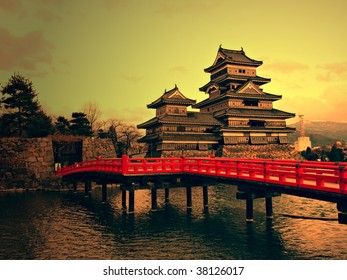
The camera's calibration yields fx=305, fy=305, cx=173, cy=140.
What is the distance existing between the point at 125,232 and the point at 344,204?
1070 cm

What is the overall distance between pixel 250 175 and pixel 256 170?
0.50 metres

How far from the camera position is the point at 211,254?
42.2 feet

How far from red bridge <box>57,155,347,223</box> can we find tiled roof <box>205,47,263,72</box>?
3986 centimetres

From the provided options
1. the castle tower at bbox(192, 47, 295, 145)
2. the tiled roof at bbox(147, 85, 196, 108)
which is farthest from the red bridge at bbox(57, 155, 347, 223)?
the castle tower at bbox(192, 47, 295, 145)

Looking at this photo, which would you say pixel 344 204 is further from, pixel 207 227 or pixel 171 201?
pixel 171 201

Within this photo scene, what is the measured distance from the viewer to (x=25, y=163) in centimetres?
3684

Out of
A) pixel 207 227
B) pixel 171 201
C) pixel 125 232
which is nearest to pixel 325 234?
pixel 207 227

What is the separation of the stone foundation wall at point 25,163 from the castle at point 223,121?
59.6 feet

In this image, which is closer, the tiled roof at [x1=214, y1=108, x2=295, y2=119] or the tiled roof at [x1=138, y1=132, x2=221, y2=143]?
the tiled roof at [x1=138, y1=132, x2=221, y2=143]

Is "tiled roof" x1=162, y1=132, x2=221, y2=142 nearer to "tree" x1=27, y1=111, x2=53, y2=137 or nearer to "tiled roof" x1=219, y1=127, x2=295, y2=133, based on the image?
"tiled roof" x1=219, y1=127, x2=295, y2=133

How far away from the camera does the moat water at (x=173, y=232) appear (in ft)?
42.9

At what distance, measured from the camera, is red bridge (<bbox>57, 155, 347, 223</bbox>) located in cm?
1134

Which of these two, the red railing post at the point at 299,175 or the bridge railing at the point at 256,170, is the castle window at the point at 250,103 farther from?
the red railing post at the point at 299,175

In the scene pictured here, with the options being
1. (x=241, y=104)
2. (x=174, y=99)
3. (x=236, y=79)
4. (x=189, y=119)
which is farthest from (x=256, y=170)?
(x=236, y=79)
